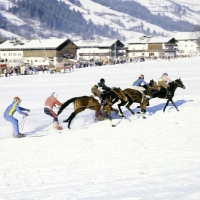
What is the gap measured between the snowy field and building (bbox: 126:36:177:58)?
103998 millimetres

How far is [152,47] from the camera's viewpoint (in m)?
122

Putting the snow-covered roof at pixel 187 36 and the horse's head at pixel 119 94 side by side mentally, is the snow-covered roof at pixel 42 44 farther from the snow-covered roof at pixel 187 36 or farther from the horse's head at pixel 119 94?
the horse's head at pixel 119 94

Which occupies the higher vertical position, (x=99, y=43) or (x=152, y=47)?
(x=99, y=43)

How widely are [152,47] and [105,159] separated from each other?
375ft

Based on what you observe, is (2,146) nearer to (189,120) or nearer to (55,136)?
(55,136)

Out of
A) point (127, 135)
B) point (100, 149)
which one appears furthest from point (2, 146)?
point (127, 135)

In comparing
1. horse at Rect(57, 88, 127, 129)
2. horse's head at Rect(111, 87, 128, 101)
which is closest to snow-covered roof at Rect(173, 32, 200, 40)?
horse's head at Rect(111, 87, 128, 101)

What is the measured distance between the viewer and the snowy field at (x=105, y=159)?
7293 millimetres

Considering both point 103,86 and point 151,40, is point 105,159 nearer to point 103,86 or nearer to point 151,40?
point 103,86

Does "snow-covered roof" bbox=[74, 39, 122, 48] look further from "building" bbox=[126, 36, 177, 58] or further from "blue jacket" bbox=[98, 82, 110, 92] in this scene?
"blue jacket" bbox=[98, 82, 110, 92]

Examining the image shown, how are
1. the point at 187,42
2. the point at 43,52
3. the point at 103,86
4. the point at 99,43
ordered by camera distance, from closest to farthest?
the point at 103,86, the point at 43,52, the point at 99,43, the point at 187,42

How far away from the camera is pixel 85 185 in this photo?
773 centimetres

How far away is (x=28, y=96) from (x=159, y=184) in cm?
1821

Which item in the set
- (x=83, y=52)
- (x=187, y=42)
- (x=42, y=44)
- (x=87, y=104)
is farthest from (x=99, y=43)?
(x=87, y=104)
